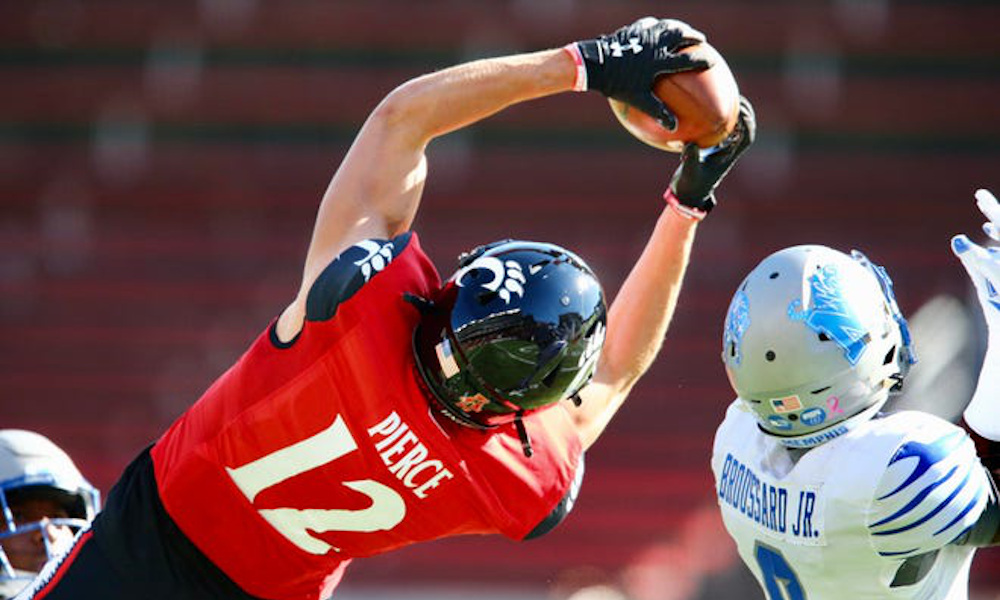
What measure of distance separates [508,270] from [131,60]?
28.2ft

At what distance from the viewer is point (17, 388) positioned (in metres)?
9.81

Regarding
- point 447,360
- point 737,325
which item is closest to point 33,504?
point 447,360

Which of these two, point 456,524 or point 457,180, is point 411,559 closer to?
point 457,180

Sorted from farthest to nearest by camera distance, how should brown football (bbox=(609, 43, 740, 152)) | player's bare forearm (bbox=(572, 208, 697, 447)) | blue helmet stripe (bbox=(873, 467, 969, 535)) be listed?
player's bare forearm (bbox=(572, 208, 697, 447))
brown football (bbox=(609, 43, 740, 152))
blue helmet stripe (bbox=(873, 467, 969, 535))

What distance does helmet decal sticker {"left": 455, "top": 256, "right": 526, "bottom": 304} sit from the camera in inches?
95.3

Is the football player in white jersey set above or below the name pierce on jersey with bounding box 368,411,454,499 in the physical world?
below

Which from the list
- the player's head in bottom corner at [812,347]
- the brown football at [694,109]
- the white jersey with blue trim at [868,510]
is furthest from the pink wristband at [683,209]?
the white jersey with blue trim at [868,510]

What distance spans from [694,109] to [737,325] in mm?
507

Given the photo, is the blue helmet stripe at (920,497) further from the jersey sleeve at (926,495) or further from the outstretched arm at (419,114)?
the outstretched arm at (419,114)

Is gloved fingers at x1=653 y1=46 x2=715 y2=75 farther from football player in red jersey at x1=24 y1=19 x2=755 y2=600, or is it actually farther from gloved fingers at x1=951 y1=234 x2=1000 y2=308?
gloved fingers at x1=951 y1=234 x2=1000 y2=308

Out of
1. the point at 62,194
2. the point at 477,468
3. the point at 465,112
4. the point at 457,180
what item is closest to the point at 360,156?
the point at 465,112

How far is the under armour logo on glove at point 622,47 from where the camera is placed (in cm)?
266

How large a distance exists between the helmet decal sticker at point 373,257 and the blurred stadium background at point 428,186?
660 centimetres

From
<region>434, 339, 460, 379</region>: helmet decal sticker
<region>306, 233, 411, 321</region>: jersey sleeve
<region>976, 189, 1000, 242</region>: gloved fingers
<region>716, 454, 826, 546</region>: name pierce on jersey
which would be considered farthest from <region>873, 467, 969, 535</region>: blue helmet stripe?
<region>306, 233, 411, 321</region>: jersey sleeve
